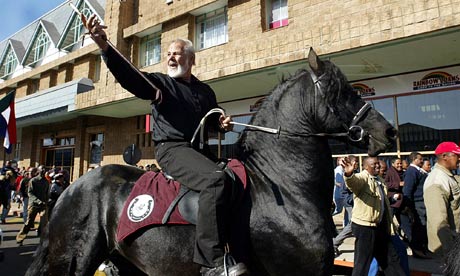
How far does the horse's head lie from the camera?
2.40 metres

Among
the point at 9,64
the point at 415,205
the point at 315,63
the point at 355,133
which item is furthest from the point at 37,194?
the point at 9,64

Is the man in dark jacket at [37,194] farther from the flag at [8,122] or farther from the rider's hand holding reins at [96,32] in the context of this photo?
the rider's hand holding reins at [96,32]

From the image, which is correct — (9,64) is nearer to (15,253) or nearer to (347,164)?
(15,253)

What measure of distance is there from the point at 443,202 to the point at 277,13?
10167mm

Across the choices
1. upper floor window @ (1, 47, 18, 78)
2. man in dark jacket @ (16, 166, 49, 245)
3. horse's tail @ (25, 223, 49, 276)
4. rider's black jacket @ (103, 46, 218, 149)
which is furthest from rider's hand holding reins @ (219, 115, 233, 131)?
upper floor window @ (1, 47, 18, 78)

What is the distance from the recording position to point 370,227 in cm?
471

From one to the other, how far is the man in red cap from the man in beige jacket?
75cm

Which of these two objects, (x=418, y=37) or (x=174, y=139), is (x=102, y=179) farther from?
(x=418, y=37)

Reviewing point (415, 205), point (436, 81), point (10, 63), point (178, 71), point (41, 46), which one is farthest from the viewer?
point (10, 63)

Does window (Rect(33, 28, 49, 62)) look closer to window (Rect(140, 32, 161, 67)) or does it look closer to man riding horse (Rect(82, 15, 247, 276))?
window (Rect(140, 32, 161, 67))

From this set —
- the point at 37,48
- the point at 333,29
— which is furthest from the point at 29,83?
the point at 333,29

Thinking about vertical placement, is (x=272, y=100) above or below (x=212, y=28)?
below

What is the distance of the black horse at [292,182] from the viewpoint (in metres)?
2.29

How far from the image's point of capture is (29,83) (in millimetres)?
25453
